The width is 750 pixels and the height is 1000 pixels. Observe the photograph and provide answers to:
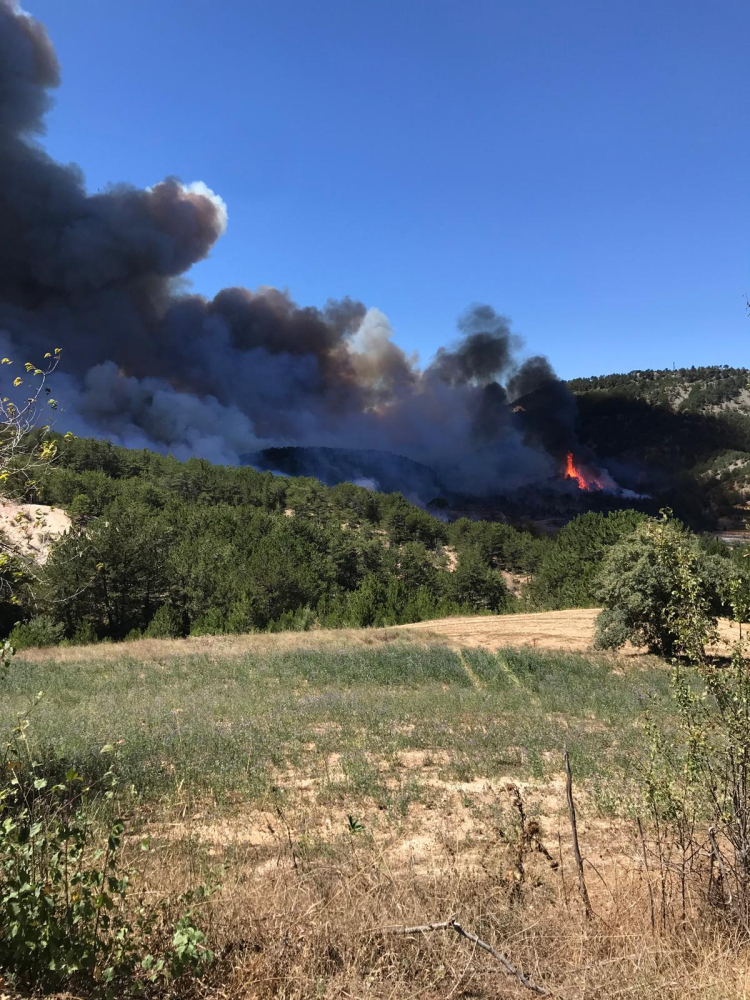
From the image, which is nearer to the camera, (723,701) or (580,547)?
(723,701)

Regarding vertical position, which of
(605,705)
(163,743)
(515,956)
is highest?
(515,956)

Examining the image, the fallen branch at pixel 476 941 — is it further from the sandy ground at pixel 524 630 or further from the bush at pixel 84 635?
the bush at pixel 84 635

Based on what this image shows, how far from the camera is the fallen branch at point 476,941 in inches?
154

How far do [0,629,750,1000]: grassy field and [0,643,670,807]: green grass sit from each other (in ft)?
0.26

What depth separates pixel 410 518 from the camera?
325ft

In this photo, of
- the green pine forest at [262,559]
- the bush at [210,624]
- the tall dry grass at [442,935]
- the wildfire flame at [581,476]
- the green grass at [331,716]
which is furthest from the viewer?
the wildfire flame at [581,476]

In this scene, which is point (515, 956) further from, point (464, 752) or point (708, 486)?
point (708, 486)

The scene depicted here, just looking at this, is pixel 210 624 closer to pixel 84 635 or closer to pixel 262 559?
pixel 84 635

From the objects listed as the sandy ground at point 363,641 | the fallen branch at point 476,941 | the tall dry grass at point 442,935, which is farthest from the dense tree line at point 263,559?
the fallen branch at point 476,941

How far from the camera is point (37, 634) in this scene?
40.4 meters

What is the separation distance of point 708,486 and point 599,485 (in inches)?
1265

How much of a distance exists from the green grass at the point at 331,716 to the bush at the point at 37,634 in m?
18.7

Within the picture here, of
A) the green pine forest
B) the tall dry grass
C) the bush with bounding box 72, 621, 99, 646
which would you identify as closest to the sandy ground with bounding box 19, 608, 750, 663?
the green pine forest

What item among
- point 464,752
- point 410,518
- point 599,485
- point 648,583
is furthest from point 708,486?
point 464,752
